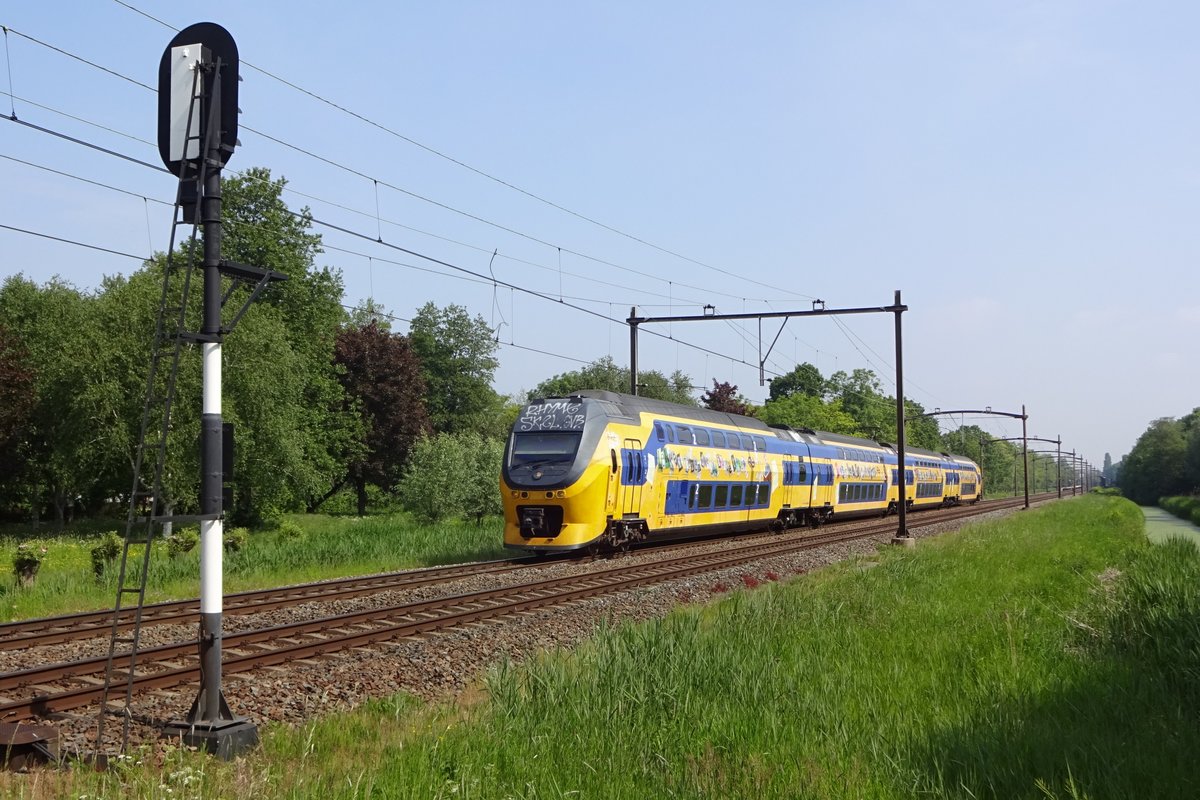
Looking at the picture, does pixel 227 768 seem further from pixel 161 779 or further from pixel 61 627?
pixel 61 627

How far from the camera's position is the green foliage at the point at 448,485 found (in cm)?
3450

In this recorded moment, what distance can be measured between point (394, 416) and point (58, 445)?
23.3 metres

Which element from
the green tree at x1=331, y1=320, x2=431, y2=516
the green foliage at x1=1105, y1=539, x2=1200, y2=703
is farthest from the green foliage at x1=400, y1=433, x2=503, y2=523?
the green foliage at x1=1105, y1=539, x2=1200, y2=703

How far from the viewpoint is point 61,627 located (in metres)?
13.0

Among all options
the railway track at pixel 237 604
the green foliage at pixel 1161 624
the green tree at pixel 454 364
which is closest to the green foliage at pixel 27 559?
the railway track at pixel 237 604

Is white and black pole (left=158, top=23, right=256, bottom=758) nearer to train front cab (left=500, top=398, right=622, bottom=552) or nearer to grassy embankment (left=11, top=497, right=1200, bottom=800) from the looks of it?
grassy embankment (left=11, top=497, right=1200, bottom=800)

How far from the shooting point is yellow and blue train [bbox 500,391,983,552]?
69.8 feet

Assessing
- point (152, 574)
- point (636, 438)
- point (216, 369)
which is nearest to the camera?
point (216, 369)

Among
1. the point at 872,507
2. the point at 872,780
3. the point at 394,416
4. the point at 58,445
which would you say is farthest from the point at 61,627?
the point at 394,416

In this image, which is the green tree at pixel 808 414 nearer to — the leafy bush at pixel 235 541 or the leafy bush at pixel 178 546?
the leafy bush at pixel 235 541

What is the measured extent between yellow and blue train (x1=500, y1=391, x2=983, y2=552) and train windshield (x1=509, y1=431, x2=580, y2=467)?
3 cm

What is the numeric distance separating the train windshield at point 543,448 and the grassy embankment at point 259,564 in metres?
3.11

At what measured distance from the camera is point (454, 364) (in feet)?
273

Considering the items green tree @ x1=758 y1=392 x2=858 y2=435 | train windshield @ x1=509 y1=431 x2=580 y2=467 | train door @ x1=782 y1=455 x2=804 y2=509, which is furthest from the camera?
green tree @ x1=758 y1=392 x2=858 y2=435
